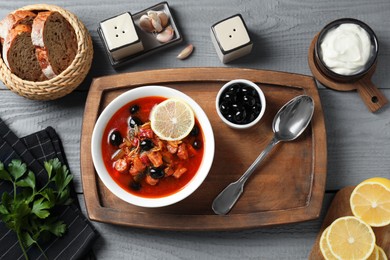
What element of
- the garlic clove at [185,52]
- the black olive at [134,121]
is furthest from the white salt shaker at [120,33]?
the black olive at [134,121]

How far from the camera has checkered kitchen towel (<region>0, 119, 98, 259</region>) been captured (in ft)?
6.76

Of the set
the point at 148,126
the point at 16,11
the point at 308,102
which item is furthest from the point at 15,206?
the point at 308,102

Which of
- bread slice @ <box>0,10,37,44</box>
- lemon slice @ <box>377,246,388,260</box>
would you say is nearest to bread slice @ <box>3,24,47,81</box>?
bread slice @ <box>0,10,37,44</box>

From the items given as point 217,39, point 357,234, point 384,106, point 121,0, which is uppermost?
point 121,0

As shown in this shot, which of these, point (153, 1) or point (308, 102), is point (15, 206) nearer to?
point (153, 1)

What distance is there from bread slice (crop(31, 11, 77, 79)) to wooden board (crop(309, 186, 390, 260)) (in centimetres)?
116

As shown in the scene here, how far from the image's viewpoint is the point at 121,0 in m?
2.24

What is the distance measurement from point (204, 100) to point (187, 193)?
0.40m

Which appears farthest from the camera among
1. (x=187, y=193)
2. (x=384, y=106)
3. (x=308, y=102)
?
(x=384, y=106)

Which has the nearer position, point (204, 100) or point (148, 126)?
point (148, 126)

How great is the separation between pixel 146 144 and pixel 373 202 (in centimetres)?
85

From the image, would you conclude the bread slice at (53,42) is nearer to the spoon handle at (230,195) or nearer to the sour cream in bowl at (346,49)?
the spoon handle at (230,195)

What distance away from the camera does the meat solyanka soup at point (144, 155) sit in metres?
1.93

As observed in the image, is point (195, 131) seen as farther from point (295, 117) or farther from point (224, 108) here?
point (295, 117)
